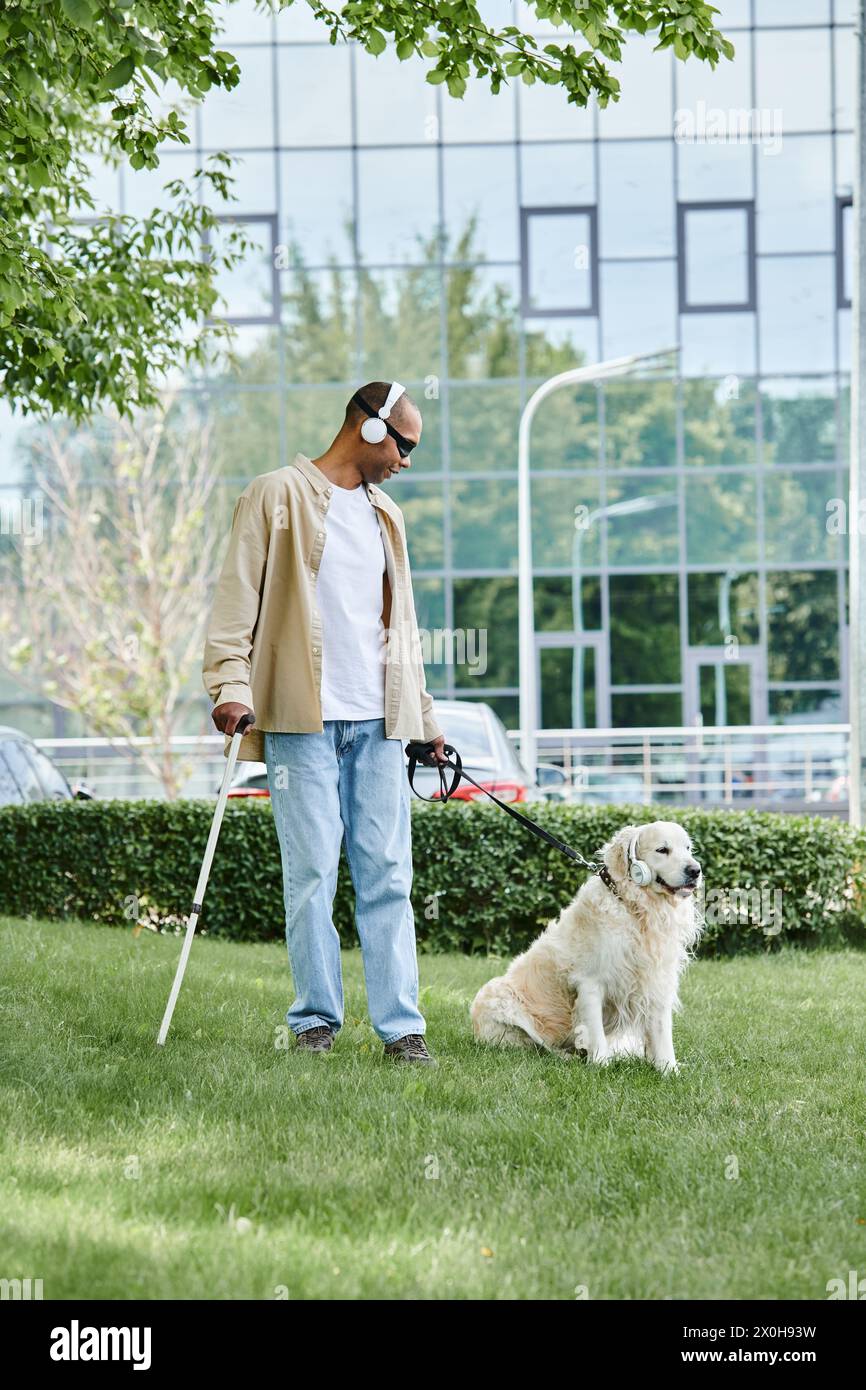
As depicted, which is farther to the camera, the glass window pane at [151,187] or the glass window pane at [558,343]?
the glass window pane at [151,187]

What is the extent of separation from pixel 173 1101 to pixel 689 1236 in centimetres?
177

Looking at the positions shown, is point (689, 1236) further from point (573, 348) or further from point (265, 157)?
point (265, 157)

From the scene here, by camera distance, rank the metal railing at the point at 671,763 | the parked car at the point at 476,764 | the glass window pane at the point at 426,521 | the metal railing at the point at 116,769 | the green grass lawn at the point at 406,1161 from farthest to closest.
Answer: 1. the glass window pane at the point at 426,521
2. the metal railing at the point at 116,769
3. the metal railing at the point at 671,763
4. the parked car at the point at 476,764
5. the green grass lawn at the point at 406,1161

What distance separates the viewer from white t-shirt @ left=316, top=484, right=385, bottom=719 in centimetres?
529

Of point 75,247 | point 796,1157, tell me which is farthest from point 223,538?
point 796,1157

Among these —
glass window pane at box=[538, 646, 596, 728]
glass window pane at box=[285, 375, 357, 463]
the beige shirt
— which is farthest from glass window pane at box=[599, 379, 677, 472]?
the beige shirt

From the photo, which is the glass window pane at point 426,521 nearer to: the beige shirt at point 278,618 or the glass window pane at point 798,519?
the glass window pane at point 798,519

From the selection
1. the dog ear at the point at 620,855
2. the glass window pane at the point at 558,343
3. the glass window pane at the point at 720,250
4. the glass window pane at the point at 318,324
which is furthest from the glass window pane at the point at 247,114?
the dog ear at the point at 620,855

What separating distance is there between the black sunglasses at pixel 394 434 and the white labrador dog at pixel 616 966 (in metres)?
1.67

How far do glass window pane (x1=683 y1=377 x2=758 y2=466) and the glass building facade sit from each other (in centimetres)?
4

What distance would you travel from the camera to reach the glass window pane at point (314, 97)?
2486 centimetres

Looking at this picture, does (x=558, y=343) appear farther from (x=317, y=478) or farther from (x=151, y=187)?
(x=317, y=478)

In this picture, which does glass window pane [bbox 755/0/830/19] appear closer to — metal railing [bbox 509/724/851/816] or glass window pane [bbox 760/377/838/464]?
glass window pane [bbox 760/377/838/464]

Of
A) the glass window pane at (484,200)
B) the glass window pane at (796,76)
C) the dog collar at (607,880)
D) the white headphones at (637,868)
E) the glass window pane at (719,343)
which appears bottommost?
the dog collar at (607,880)
